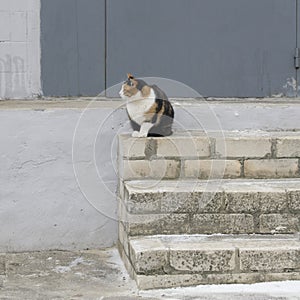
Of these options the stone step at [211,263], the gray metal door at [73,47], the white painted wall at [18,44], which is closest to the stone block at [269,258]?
the stone step at [211,263]

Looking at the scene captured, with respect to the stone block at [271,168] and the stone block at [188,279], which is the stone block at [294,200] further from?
the stone block at [188,279]

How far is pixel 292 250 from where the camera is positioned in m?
5.12

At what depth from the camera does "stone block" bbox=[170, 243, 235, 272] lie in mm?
5043

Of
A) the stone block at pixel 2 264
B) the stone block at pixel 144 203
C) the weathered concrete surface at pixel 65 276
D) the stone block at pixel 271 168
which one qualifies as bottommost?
the stone block at pixel 2 264

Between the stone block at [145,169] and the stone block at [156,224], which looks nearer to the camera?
the stone block at [156,224]

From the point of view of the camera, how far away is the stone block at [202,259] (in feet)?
16.5

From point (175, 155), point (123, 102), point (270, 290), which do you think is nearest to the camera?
point (270, 290)

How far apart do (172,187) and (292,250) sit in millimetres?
969

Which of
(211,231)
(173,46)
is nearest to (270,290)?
(211,231)

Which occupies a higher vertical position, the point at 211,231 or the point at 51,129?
the point at 51,129

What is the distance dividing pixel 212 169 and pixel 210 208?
52 centimetres

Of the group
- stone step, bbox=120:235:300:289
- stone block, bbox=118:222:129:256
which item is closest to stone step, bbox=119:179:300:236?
stone block, bbox=118:222:129:256

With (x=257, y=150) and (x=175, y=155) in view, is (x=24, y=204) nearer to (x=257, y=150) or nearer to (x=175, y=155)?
(x=175, y=155)

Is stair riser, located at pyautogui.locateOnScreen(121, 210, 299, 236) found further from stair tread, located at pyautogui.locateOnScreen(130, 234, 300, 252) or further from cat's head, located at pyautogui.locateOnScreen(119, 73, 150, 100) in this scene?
cat's head, located at pyautogui.locateOnScreen(119, 73, 150, 100)
